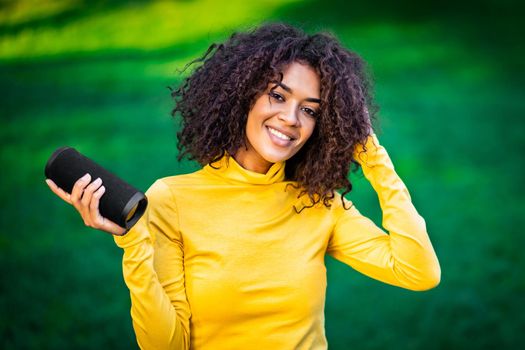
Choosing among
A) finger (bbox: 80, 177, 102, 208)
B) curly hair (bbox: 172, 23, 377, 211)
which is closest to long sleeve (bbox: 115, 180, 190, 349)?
finger (bbox: 80, 177, 102, 208)

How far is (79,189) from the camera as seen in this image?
5.23ft

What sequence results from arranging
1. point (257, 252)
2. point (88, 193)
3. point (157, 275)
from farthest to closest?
point (257, 252)
point (157, 275)
point (88, 193)

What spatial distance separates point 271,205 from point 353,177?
1.89 m

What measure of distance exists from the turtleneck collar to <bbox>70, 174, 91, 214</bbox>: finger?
46 centimetres

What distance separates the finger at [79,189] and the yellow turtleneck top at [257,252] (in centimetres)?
23

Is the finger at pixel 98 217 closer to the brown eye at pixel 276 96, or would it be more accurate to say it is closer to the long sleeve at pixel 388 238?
the brown eye at pixel 276 96

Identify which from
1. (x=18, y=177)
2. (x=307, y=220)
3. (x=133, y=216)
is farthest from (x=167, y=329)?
(x=18, y=177)

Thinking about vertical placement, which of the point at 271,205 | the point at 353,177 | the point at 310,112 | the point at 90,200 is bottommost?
the point at 353,177

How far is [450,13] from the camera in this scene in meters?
3.89

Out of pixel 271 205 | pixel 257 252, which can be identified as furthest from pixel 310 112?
pixel 257 252

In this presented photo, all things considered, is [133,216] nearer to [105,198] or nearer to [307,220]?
[105,198]

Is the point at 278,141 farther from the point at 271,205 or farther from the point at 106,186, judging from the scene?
the point at 106,186

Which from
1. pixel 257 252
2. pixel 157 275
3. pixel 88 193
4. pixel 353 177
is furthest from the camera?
pixel 353 177

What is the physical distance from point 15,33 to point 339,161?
2145 mm
